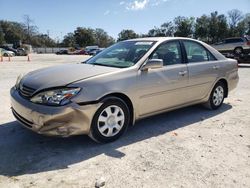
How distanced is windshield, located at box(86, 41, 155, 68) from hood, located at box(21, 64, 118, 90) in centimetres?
33

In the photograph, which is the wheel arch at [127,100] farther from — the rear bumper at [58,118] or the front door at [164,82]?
the rear bumper at [58,118]

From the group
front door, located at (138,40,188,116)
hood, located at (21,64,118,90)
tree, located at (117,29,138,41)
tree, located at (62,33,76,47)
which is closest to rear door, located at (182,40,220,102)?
front door, located at (138,40,188,116)

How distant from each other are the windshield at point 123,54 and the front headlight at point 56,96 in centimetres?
110

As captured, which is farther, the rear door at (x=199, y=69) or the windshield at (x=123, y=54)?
the rear door at (x=199, y=69)

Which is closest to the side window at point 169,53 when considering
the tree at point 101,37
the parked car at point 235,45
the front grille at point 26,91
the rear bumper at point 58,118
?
the rear bumper at point 58,118

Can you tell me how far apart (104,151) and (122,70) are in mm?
1224

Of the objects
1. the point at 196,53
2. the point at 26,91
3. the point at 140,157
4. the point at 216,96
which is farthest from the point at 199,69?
the point at 26,91

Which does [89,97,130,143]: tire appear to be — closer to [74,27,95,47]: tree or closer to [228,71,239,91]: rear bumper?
[228,71,239,91]: rear bumper

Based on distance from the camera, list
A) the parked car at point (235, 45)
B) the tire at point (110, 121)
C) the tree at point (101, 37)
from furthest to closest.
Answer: the tree at point (101, 37)
the parked car at point (235, 45)
the tire at point (110, 121)

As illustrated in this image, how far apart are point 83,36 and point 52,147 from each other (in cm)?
9569

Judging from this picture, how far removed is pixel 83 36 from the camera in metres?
96.3

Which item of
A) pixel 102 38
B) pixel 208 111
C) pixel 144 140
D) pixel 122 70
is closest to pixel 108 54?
pixel 122 70

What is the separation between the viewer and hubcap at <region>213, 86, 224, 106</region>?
235 inches

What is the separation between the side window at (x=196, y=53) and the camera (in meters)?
5.32
